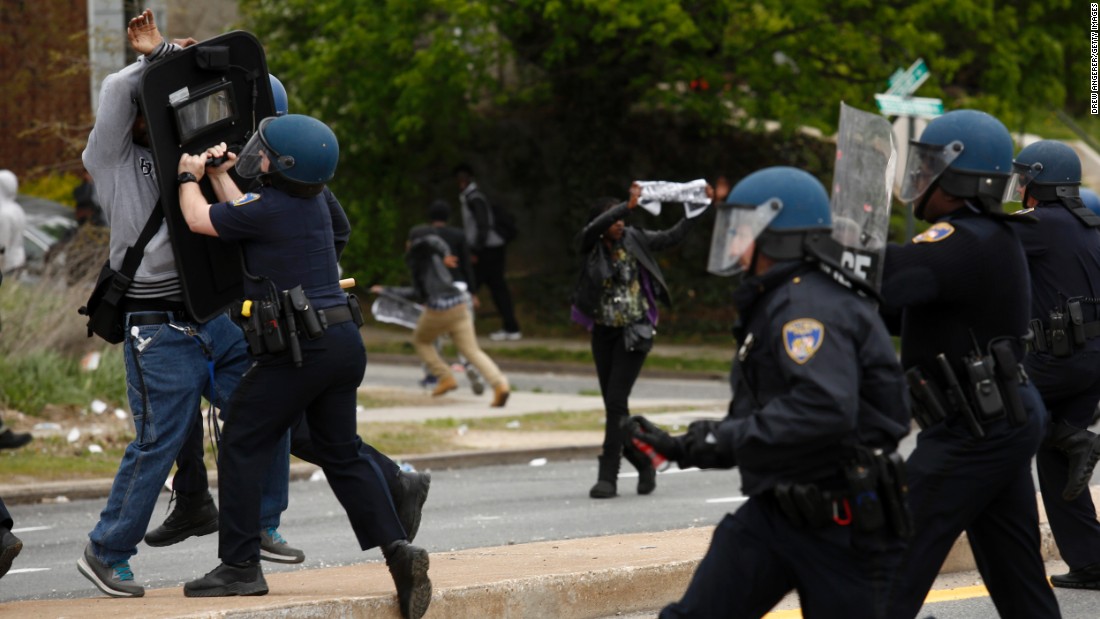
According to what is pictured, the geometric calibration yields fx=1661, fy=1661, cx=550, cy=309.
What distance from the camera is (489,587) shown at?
6000 mm

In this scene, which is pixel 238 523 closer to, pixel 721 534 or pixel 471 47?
pixel 721 534

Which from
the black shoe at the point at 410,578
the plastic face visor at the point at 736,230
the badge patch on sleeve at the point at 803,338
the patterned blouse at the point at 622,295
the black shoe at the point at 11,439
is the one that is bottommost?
the black shoe at the point at 11,439

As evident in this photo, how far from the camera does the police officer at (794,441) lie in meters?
4.26

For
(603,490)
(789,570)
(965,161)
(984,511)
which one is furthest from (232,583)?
(603,490)

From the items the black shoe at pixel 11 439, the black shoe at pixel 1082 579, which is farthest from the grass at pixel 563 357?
the black shoe at pixel 1082 579

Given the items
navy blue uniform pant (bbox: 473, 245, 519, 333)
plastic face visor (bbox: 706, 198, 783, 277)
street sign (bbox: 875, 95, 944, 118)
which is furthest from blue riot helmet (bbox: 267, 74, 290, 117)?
navy blue uniform pant (bbox: 473, 245, 519, 333)

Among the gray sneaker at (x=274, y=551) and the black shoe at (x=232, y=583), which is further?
the gray sneaker at (x=274, y=551)

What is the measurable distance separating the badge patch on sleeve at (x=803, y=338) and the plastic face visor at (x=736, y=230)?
236 millimetres

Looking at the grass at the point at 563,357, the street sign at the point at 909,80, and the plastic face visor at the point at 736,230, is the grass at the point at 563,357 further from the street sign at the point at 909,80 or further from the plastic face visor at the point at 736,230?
the plastic face visor at the point at 736,230

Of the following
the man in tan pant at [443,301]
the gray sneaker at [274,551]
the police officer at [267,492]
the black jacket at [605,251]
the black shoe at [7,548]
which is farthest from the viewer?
the man in tan pant at [443,301]

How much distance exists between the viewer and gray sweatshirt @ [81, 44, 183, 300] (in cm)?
592

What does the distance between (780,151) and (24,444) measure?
57.0ft

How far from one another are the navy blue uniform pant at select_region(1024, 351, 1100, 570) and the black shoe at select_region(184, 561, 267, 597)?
10.6ft

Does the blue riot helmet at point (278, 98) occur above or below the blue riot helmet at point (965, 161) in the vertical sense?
below
